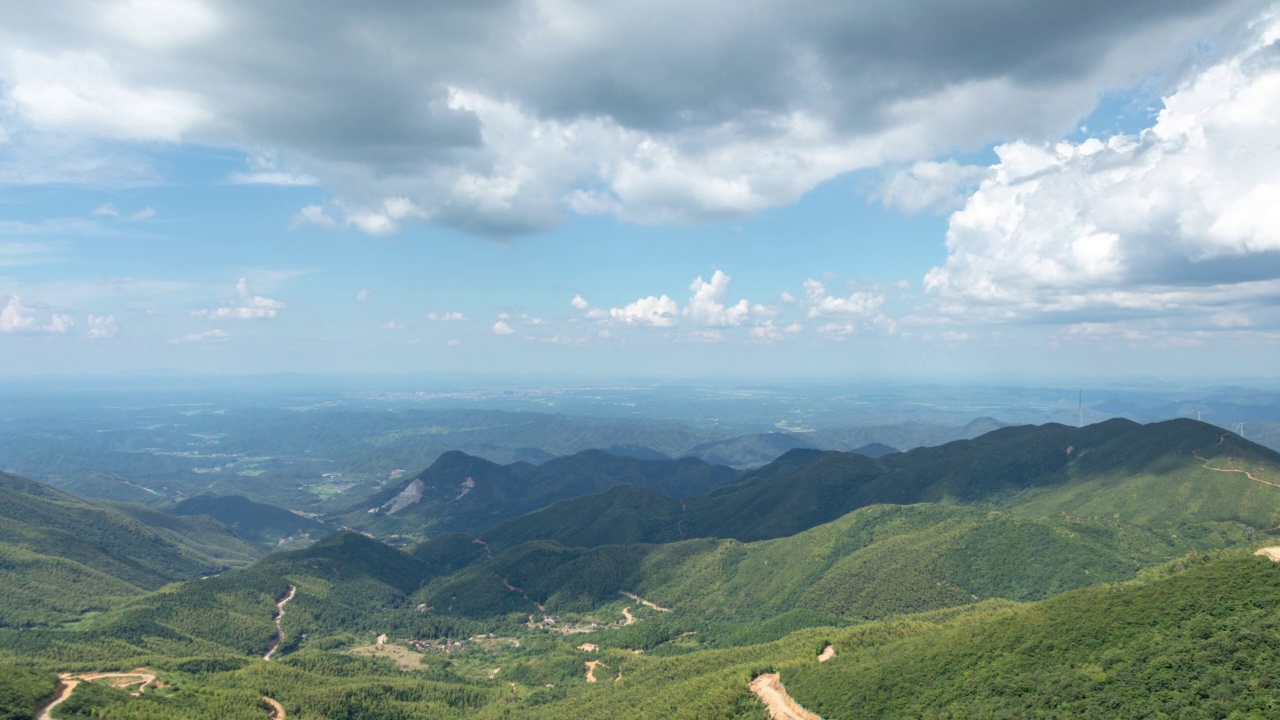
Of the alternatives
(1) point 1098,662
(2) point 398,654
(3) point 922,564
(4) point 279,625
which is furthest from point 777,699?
(4) point 279,625

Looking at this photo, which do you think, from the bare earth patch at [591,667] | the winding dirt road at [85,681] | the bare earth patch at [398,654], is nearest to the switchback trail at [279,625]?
the bare earth patch at [398,654]

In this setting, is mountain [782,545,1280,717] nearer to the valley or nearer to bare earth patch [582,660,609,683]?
the valley

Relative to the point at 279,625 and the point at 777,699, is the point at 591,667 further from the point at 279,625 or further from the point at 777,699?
the point at 279,625

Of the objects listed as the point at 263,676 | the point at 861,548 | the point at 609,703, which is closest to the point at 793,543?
the point at 861,548

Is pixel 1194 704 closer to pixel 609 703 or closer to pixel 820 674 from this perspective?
pixel 820 674

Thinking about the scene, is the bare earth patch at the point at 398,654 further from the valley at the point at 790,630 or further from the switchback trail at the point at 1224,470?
the switchback trail at the point at 1224,470

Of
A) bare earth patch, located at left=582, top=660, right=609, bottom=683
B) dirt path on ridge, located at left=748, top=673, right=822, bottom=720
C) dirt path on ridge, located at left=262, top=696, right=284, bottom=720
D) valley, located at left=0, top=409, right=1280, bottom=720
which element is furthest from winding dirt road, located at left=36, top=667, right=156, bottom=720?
dirt path on ridge, located at left=748, top=673, right=822, bottom=720
